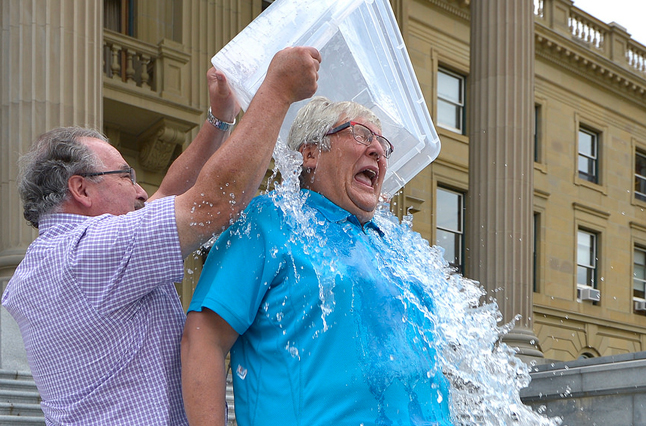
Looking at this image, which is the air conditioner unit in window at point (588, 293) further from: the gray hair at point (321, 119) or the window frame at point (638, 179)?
the gray hair at point (321, 119)

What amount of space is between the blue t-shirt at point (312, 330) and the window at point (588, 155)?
79.2ft

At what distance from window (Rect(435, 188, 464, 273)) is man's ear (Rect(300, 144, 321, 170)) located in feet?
58.6

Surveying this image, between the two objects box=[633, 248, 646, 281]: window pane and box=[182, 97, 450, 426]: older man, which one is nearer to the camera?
box=[182, 97, 450, 426]: older man

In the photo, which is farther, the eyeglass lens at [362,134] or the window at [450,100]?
the window at [450,100]

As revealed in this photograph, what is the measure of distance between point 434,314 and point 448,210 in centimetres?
1834

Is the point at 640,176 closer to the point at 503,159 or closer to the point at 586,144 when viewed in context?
the point at 586,144

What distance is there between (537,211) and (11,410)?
61.7 feet

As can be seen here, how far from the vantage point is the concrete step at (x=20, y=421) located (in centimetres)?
596

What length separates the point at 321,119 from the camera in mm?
2602

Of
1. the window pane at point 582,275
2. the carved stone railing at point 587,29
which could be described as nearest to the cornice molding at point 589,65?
the carved stone railing at point 587,29

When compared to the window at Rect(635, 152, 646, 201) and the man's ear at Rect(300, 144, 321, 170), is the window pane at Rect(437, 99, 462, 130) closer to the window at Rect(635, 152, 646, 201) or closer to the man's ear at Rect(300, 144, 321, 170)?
the window at Rect(635, 152, 646, 201)

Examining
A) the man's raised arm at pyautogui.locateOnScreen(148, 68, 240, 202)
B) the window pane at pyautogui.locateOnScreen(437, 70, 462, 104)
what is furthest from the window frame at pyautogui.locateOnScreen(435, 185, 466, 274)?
the man's raised arm at pyautogui.locateOnScreen(148, 68, 240, 202)

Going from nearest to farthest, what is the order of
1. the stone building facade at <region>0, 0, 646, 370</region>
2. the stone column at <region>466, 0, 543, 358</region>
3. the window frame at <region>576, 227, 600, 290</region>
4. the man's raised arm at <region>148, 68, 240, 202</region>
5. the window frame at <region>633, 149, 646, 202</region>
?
the man's raised arm at <region>148, 68, 240, 202</region>
the stone building facade at <region>0, 0, 646, 370</region>
the stone column at <region>466, 0, 543, 358</region>
the window frame at <region>576, 227, 600, 290</region>
the window frame at <region>633, 149, 646, 202</region>

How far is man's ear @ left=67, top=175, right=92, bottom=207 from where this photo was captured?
2385 mm
